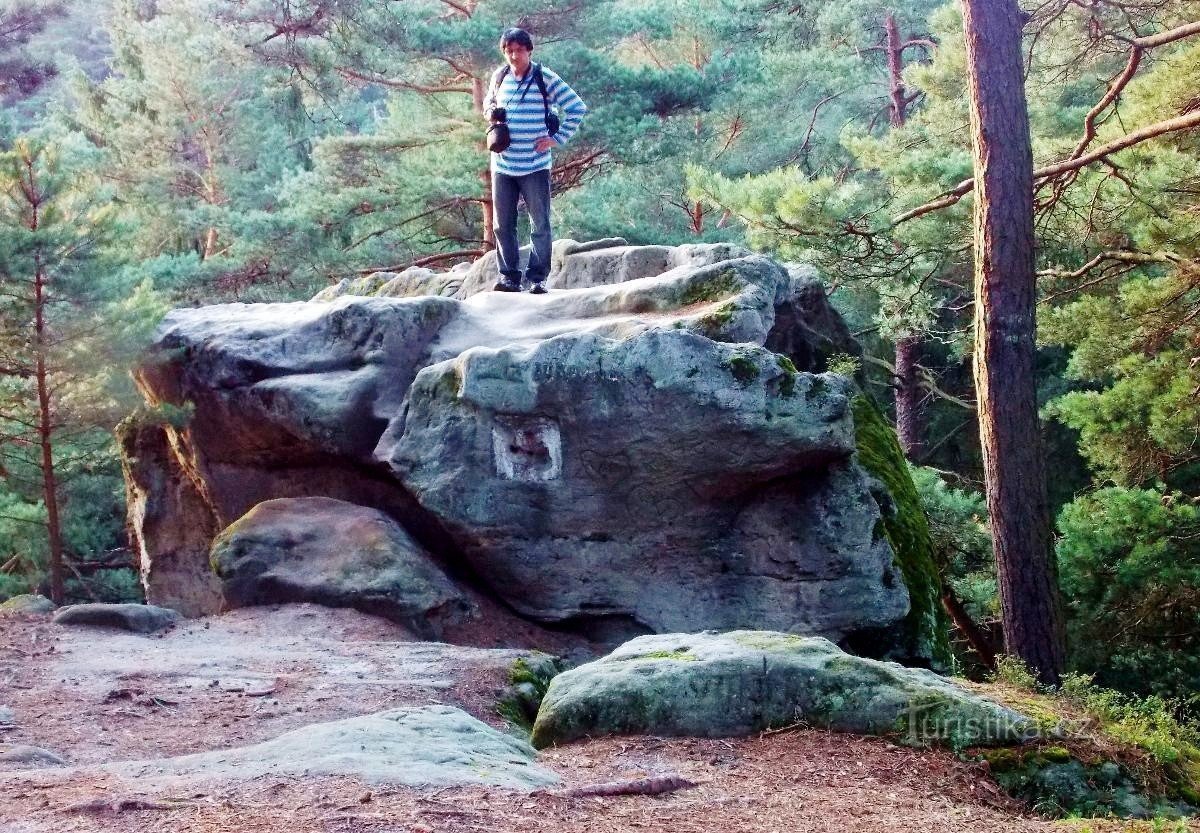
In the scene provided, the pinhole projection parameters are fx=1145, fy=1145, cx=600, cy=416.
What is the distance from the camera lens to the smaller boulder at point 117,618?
709cm

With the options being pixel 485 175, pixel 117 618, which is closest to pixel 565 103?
pixel 117 618

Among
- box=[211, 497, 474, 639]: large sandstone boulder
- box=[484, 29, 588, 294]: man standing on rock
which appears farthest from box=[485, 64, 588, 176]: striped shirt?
box=[211, 497, 474, 639]: large sandstone boulder

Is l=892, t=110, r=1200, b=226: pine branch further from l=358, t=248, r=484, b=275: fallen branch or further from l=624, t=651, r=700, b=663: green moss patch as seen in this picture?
l=358, t=248, r=484, b=275: fallen branch

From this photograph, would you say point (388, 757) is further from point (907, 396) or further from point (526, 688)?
point (907, 396)

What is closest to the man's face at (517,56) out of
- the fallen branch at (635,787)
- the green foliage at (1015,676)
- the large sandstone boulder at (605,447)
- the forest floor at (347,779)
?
the large sandstone boulder at (605,447)

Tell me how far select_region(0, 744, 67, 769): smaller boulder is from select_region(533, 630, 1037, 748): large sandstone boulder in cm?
177

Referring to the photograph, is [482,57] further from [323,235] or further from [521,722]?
[521,722]

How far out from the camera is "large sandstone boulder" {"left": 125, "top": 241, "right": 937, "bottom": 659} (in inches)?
275

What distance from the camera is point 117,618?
7.14 meters

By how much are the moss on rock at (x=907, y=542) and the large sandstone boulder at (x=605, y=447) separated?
7 cm

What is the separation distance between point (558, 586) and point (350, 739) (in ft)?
12.3

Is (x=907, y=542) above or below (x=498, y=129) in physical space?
below

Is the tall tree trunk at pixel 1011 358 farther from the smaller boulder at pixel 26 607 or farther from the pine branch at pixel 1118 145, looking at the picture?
the smaller boulder at pixel 26 607

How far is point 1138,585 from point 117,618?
25.1 feet
